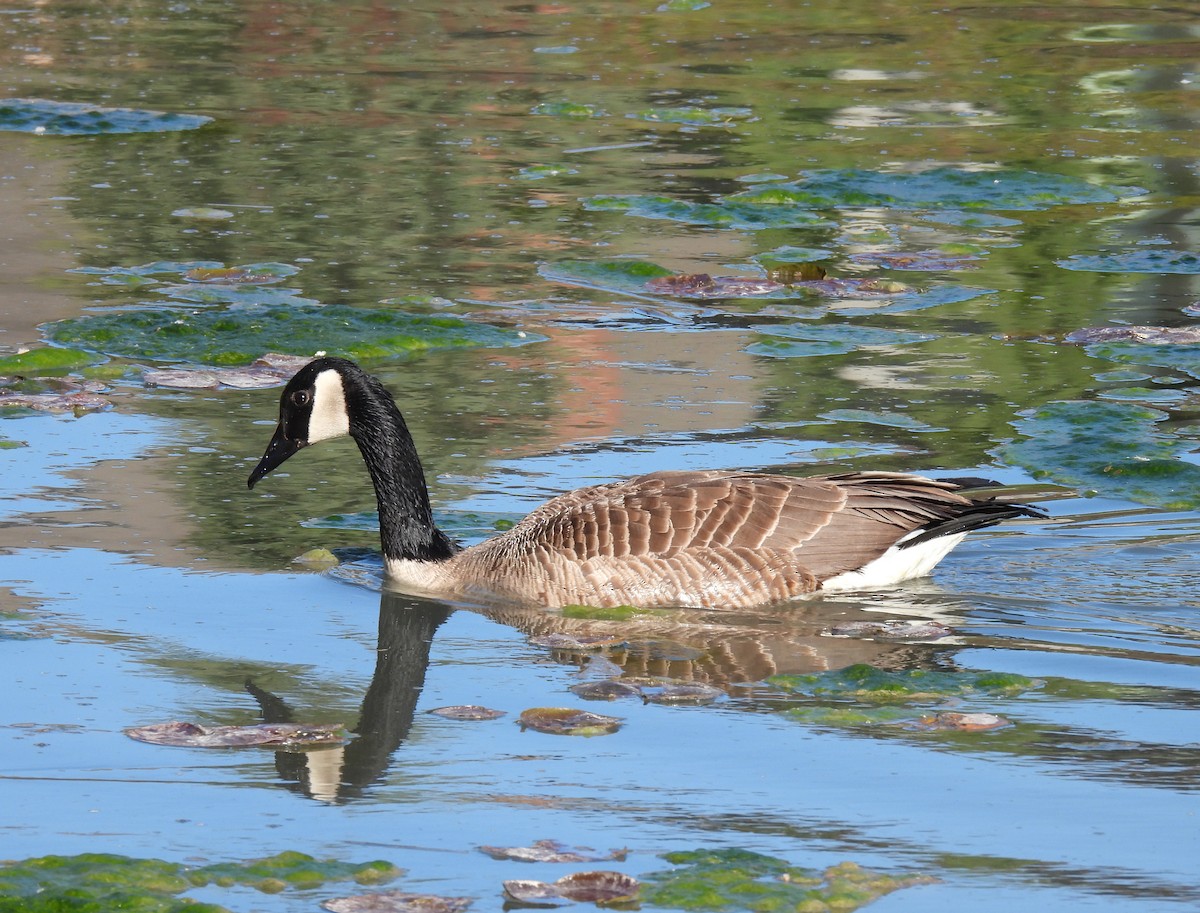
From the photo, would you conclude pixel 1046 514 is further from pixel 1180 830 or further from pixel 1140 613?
pixel 1180 830

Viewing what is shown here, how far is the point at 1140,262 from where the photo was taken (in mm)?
13758

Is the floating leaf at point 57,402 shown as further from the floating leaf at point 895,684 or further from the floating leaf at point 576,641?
the floating leaf at point 895,684

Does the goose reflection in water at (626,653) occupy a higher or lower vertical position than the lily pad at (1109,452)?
lower

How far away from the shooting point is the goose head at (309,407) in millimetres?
9195

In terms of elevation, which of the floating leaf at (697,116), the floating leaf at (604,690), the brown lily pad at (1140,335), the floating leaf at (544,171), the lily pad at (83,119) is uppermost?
the lily pad at (83,119)

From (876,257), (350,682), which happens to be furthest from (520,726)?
(876,257)

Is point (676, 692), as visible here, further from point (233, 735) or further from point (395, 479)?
point (395, 479)

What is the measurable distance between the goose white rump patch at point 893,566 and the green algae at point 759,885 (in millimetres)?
3431

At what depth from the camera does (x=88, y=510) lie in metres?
9.24

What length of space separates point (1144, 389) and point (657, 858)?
20.9 feet

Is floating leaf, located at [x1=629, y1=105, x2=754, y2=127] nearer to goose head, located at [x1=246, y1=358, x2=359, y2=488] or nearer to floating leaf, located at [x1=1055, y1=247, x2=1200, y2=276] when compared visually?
floating leaf, located at [x1=1055, y1=247, x2=1200, y2=276]

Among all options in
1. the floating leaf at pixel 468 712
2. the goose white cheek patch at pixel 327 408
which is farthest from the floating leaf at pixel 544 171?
the floating leaf at pixel 468 712

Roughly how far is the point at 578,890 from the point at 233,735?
1855mm

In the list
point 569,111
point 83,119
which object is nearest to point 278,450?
point 83,119
